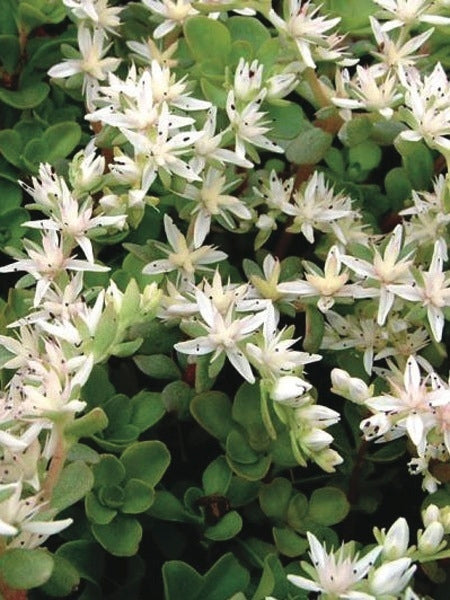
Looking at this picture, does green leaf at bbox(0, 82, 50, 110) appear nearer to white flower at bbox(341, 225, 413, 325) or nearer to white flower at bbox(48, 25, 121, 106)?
white flower at bbox(48, 25, 121, 106)

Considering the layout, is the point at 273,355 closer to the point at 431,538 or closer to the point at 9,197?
the point at 431,538

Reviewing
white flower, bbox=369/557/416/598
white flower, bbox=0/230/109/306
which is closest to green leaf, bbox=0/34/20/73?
white flower, bbox=0/230/109/306

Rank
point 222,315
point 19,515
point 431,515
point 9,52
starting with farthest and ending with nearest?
point 9,52, point 222,315, point 431,515, point 19,515

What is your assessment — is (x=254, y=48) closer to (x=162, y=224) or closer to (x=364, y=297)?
(x=162, y=224)

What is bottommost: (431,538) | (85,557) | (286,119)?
(85,557)

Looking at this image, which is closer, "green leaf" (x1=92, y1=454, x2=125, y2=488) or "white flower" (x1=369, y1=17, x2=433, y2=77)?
"green leaf" (x1=92, y1=454, x2=125, y2=488)

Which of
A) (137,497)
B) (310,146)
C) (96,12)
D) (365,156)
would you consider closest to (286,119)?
(310,146)
